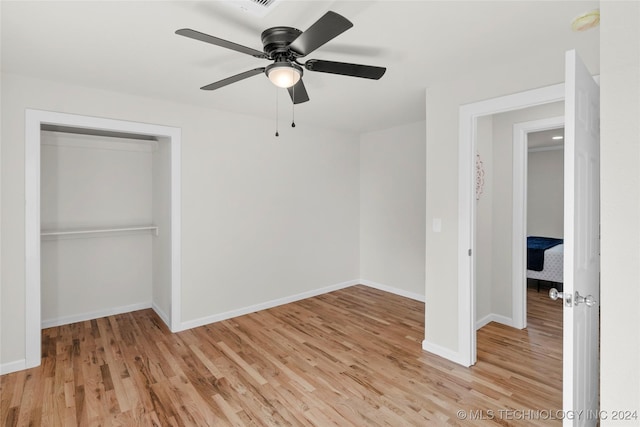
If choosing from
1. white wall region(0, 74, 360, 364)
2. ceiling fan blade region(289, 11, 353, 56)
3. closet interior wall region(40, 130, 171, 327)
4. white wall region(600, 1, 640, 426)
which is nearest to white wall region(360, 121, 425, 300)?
white wall region(0, 74, 360, 364)

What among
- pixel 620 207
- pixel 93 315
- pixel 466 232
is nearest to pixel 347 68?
pixel 620 207

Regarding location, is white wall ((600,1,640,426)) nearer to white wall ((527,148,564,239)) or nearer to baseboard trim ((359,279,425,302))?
baseboard trim ((359,279,425,302))

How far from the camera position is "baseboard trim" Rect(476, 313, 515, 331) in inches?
143

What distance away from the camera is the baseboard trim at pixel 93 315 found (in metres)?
3.71

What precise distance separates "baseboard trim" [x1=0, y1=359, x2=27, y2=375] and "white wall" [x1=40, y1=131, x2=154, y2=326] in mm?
1083

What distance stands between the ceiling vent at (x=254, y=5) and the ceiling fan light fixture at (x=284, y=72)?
26 cm

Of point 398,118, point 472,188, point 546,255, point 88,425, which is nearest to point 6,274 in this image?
point 88,425

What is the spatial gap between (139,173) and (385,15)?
3.63m

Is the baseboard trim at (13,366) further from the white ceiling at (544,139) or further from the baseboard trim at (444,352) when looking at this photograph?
the white ceiling at (544,139)

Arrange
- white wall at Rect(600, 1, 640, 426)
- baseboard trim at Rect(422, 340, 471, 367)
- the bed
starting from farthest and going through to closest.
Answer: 1. the bed
2. baseboard trim at Rect(422, 340, 471, 367)
3. white wall at Rect(600, 1, 640, 426)

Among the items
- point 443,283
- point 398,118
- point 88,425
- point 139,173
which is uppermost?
point 398,118

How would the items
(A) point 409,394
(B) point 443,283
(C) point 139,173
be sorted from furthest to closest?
(C) point 139,173 → (B) point 443,283 → (A) point 409,394

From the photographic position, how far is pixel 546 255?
4.96 meters

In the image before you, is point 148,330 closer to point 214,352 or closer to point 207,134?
point 214,352
